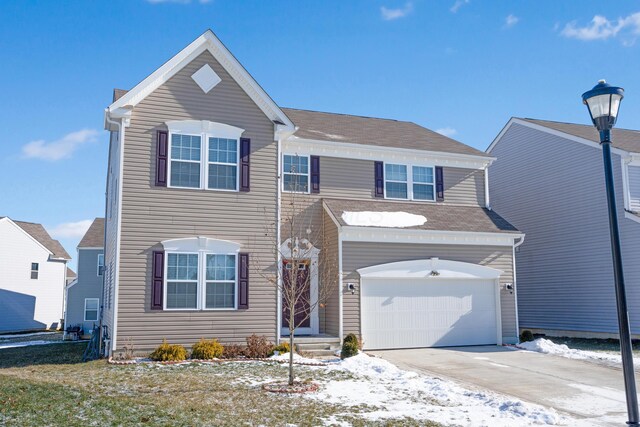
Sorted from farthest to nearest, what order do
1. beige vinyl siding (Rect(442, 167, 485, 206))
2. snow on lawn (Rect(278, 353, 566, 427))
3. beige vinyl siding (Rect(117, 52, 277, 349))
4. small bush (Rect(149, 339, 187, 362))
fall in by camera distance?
1. beige vinyl siding (Rect(442, 167, 485, 206))
2. beige vinyl siding (Rect(117, 52, 277, 349))
3. small bush (Rect(149, 339, 187, 362))
4. snow on lawn (Rect(278, 353, 566, 427))

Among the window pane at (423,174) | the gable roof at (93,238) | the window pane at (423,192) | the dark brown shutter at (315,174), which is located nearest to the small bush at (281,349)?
the dark brown shutter at (315,174)

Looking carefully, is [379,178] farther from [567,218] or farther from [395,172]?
[567,218]

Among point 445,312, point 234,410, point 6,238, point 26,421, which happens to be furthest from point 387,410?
point 6,238

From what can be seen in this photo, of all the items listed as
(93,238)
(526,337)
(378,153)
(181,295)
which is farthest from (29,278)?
(526,337)

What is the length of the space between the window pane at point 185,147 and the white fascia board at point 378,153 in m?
3.47

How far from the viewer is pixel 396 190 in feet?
67.0

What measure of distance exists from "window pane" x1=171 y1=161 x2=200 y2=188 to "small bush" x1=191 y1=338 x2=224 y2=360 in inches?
169

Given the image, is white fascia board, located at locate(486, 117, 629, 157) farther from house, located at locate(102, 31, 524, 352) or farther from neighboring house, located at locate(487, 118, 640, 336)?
house, located at locate(102, 31, 524, 352)

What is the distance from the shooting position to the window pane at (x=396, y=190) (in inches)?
800

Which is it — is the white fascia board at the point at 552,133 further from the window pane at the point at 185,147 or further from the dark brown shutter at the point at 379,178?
the window pane at the point at 185,147

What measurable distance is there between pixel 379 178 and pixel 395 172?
2.42 ft

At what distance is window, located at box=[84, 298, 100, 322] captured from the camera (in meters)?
29.9

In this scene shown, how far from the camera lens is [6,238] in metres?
35.6

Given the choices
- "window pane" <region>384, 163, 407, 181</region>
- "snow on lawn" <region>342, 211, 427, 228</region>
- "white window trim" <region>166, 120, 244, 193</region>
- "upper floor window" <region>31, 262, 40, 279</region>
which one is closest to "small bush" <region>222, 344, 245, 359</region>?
"white window trim" <region>166, 120, 244, 193</region>
